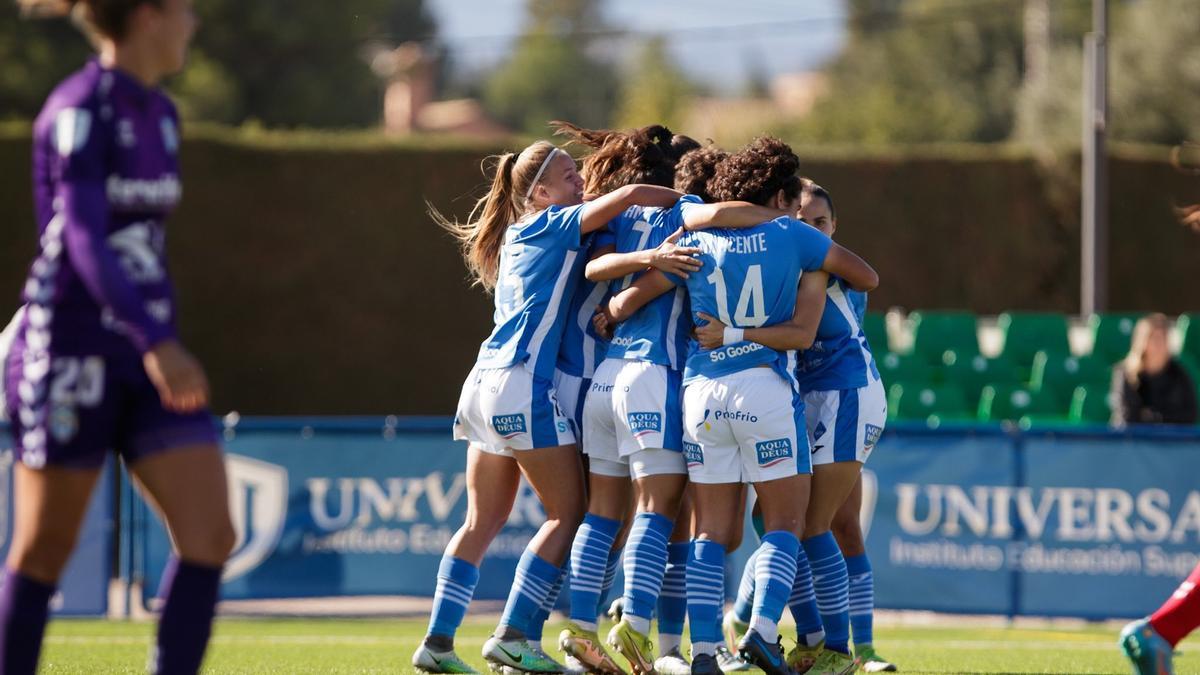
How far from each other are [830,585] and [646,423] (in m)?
1.07

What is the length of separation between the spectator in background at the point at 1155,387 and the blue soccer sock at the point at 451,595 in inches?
277

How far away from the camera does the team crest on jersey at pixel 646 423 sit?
215 inches

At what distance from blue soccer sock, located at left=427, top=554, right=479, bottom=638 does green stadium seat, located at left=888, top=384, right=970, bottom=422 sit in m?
8.80

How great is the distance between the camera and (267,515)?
10023 mm

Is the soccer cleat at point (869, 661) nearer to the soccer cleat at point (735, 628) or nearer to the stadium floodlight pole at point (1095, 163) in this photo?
the soccer cleat at point (735, 628)

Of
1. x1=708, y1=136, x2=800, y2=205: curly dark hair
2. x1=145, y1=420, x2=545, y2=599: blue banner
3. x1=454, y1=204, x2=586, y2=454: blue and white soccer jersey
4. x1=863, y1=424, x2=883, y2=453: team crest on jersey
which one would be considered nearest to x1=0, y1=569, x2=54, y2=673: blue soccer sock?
x1=454, y1=204, x2=586, y2=454: blue and white soccer jersey

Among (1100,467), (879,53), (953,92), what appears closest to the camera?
(1100,467)

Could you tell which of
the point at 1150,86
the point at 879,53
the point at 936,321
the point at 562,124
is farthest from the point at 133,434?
the point at 879,53

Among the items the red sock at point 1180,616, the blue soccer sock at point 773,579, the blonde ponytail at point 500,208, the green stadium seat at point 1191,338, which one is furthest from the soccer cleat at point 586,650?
the green stadium seat at point 1191,338

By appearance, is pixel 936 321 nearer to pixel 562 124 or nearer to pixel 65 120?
pixel 562 124

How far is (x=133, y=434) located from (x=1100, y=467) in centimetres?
744

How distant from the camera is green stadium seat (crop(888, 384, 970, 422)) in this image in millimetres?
14070

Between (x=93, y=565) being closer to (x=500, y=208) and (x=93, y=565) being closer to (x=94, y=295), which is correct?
(x=500, y=208)

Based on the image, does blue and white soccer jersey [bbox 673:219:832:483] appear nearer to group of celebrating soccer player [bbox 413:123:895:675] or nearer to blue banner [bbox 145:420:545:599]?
group of celebrating soccer player [bbox 413:123:895:675]
